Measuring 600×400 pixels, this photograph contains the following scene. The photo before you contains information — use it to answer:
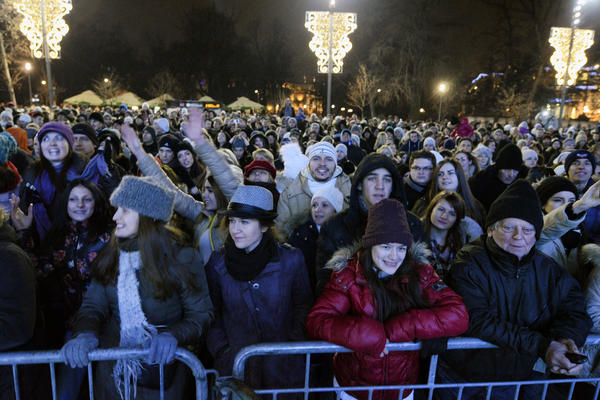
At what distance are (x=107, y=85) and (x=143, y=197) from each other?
4944 centimetres

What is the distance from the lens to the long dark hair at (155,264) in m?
2.37

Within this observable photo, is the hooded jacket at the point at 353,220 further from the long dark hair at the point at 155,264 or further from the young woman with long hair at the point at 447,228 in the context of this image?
the long dark hair at the point at 155,264

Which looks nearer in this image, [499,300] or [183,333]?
[183,333]

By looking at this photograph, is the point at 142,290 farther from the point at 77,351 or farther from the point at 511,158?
the point at 511,158

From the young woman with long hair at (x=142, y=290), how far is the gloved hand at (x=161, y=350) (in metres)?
0.19

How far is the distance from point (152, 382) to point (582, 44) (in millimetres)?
26101

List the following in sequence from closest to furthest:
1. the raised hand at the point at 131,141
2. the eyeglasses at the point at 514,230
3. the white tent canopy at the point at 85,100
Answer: the eyeglasses at the point at 514,230
the raised hand at the point at 131,141
the white tent canopy at the point at 85,100

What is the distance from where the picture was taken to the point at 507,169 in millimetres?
5457

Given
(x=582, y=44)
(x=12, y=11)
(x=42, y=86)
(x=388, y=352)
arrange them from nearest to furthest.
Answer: (x=388, y=352)
(x=582, y=44)
(x=12, y=11)
(x=42, y=86)

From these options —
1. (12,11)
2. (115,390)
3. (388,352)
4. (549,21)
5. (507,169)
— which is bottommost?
(115,390)

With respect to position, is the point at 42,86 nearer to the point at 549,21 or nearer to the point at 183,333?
the point at 549,21

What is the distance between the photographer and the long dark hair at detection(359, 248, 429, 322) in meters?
2.31

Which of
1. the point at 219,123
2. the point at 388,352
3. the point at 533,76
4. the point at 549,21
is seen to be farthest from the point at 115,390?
the point at 533,76

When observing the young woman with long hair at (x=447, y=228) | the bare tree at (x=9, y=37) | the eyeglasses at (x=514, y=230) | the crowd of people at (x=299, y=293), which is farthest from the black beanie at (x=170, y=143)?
the bare tree at (x=9, y=37)
